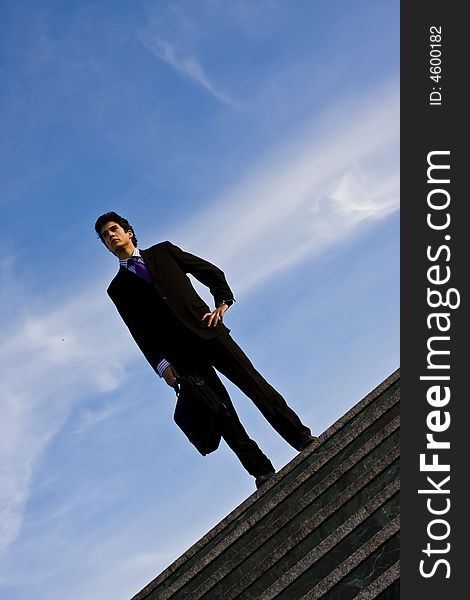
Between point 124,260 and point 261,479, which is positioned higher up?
point 124,260

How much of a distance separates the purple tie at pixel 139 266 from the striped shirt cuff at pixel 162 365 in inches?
29.3

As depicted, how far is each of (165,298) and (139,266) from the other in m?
0.44

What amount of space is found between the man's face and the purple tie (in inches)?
4.5

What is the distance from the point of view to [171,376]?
832cm

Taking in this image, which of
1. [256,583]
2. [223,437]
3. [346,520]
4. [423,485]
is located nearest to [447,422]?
[423,485]

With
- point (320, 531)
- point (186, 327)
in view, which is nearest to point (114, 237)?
point (186, 327)

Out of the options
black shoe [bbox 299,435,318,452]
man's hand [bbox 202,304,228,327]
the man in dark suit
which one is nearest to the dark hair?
the man in dark suit

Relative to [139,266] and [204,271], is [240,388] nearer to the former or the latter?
[204,271]

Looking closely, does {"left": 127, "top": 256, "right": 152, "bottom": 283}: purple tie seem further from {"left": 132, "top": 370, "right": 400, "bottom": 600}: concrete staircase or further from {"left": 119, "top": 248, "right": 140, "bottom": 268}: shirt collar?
{"left": 132, "top": 370, "right": 400, "bottom": 600}: concrete staircase

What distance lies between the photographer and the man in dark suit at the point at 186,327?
26.9 feet

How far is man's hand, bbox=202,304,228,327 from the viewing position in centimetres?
832

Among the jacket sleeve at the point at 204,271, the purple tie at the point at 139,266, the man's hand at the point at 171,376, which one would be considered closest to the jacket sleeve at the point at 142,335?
the man's hand at the point at 171,376

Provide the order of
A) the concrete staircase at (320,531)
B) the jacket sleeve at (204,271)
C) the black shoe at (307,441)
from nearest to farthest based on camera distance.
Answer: the concrete staircase at (320,531) → the black shoe at (307,441) → the jacket sleeve at (204,271)

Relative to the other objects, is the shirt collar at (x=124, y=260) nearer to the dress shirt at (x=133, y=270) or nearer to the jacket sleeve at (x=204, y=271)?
the dress shirt at (x=133, y=270)
